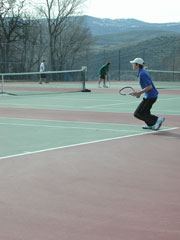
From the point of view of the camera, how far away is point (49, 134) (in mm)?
9719

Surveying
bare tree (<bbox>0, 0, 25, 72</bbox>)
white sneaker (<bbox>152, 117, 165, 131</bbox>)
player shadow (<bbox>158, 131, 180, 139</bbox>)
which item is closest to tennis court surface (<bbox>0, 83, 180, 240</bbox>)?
player shadow (<bbox>158, 131, 180, 139</bbox>)

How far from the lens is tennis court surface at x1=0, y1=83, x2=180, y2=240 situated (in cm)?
436

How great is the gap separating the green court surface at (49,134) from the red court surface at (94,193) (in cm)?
44

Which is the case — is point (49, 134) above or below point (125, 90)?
below

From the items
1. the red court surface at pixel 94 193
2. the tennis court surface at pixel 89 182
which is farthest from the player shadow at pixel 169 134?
the red court surface at pixel 94 193

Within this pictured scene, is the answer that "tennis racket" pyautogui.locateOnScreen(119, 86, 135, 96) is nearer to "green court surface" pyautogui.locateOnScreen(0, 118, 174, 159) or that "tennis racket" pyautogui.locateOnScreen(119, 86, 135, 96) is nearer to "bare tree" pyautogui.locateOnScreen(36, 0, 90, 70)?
"green court surface" pyautogui.locateOnScreen(0, 118, 174, 159)

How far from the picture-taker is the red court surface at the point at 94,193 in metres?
4.30

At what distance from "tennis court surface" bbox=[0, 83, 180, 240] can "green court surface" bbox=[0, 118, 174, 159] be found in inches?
0.5

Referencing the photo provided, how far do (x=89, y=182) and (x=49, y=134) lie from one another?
3.89m

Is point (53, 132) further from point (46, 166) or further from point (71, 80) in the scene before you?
point (71, 80)

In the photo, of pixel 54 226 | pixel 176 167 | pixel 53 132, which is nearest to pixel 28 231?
pixel 54 226

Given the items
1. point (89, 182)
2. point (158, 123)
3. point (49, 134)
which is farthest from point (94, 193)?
point (158, 123)

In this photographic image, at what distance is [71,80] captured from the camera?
39562 mm

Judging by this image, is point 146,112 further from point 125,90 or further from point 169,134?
point 125,90
